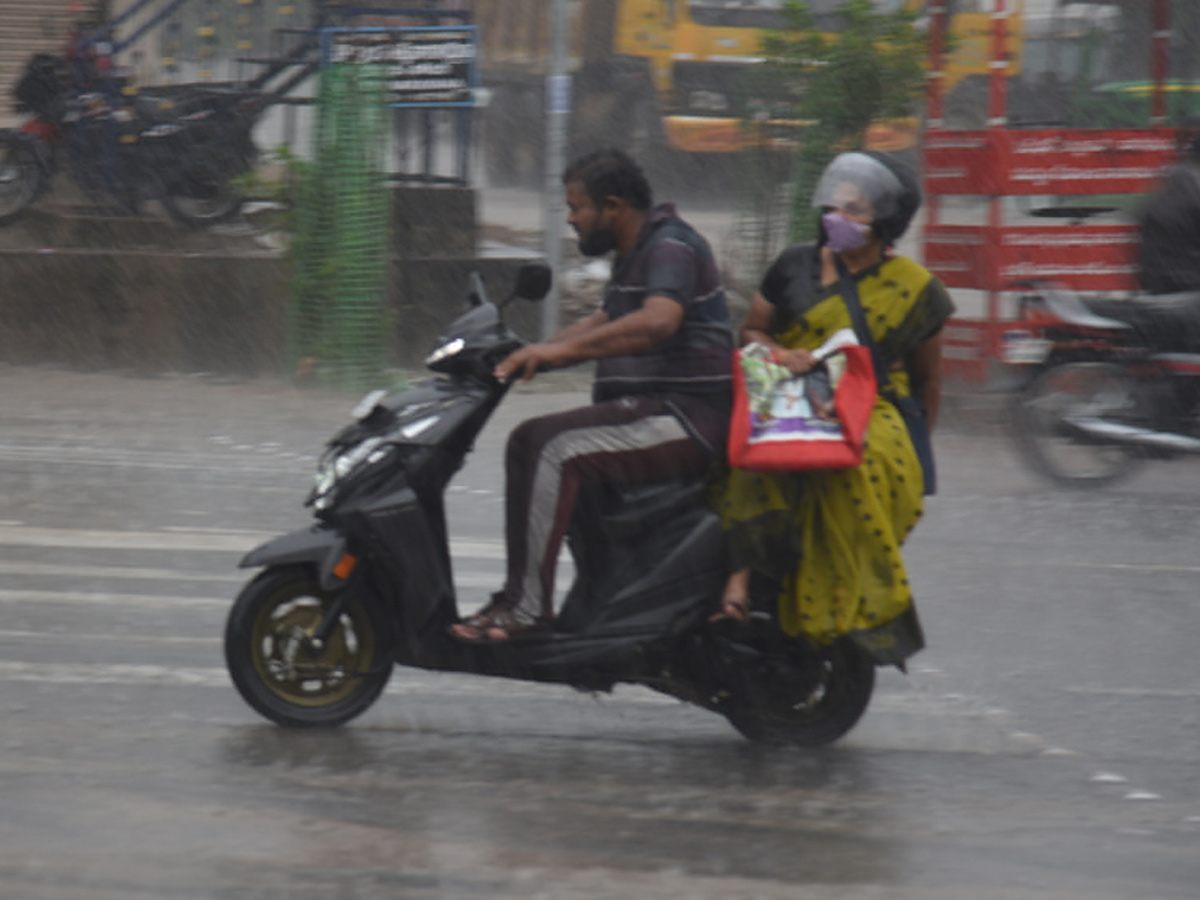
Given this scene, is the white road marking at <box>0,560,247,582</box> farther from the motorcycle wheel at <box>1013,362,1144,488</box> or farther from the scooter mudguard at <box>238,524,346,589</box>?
the motorcycle wheel at <box>1013,362,1144,488</box>

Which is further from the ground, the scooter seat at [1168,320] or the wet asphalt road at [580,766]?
the scooter seat at [1168,320]

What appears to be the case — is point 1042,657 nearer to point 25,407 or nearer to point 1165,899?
point 1165,899

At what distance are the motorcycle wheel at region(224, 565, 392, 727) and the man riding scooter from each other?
1.03 feet

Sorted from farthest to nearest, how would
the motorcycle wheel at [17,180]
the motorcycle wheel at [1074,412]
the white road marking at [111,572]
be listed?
the motorcycle wheel at [17,180] → the motorcycle wheel at [1074,412] → the white road marking at [111,572]

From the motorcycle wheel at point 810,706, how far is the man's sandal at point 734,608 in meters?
0.28

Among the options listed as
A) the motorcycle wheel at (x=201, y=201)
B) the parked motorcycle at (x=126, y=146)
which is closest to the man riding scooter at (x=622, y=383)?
the parked motorcycle at (x=126, y=146)

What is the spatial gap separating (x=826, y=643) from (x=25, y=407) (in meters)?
8.16

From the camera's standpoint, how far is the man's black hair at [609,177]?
15.9 ft

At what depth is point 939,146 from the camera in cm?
1258

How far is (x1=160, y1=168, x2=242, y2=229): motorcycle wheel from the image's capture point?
1415 centimetres

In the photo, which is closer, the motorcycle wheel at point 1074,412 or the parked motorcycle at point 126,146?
the motorcycle wheel at point 1074,412

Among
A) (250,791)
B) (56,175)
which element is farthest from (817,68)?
(250,791)

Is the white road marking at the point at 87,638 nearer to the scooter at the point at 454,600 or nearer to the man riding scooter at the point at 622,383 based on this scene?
the scooter at the point at 454,600

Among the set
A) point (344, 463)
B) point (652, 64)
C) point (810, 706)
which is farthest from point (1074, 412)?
point (652, 64)
